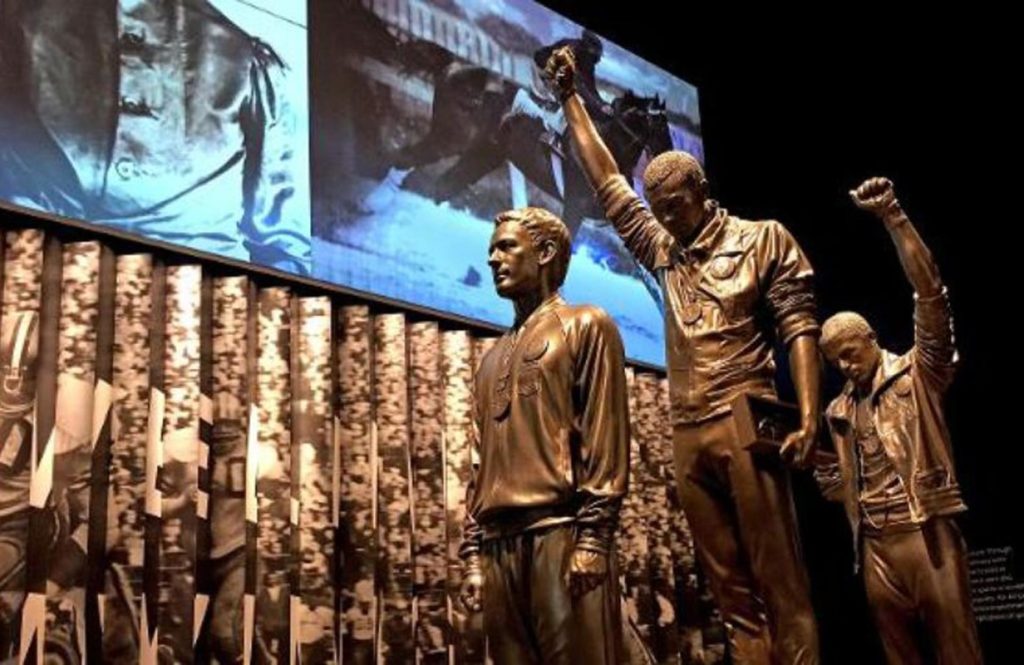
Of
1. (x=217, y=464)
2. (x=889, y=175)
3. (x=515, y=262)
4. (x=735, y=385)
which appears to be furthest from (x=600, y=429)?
(x=889, y=175)

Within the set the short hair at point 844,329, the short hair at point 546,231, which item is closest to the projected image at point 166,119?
the short hair at point 546,231

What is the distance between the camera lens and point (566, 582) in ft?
9.86

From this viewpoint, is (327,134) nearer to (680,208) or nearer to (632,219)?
(632,219)

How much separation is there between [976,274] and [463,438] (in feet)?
10.5

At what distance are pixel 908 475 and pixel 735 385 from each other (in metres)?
1.43

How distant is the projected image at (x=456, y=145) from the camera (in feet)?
20.0

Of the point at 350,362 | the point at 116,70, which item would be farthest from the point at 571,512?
the point at 116,70

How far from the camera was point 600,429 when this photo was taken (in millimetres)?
3189

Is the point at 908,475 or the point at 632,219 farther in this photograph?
the point at 908,475

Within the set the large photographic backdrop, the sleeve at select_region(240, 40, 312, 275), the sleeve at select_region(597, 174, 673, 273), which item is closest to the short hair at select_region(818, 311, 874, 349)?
the sleeve at select_region(597, 174, 673, 273)

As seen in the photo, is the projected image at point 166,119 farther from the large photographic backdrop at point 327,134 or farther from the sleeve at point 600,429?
the sleeve at point 600,429

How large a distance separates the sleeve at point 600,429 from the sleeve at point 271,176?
2.65m

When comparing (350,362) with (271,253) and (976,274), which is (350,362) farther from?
(976,274)

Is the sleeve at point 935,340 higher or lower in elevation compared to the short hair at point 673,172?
lower
